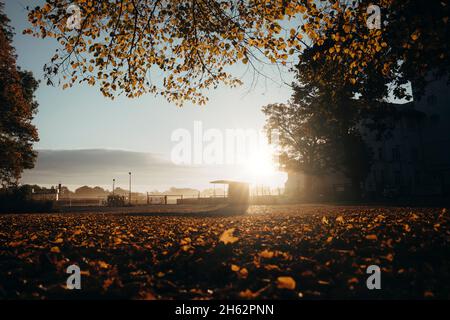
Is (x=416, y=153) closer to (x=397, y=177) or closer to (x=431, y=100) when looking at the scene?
(x=397, y=177)

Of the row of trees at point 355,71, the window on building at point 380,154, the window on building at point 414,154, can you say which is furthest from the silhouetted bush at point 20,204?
the window on building at point 414,154

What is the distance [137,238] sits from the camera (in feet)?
17.5

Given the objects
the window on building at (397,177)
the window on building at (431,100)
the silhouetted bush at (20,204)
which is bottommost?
the silhouetted bush at (20,204)

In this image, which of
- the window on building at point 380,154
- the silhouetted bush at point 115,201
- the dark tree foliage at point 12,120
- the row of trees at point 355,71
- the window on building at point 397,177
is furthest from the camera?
the window on building at point 380,154

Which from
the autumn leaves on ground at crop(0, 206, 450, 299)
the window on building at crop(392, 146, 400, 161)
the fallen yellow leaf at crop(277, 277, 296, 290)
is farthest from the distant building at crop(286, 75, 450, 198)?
the fallen yellow leaf at crop(277, 277, 296, 290)

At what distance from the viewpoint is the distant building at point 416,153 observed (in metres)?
41.4

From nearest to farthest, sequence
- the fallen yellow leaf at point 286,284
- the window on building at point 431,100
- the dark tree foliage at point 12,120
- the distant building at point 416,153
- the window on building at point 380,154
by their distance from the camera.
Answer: the fallen yellow leaf at point 286,284
the dark tree foliage at point 12,120
the distant building at point 416,153
the window on building at point 431,100
the window on building at point 380,154

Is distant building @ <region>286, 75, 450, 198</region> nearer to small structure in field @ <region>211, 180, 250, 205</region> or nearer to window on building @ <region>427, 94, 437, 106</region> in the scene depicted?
window on building @ <region>427, 94, 437, 106</region>

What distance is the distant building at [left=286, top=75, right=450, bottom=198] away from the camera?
4141 centimetres

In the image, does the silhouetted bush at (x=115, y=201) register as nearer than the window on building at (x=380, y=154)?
Yes

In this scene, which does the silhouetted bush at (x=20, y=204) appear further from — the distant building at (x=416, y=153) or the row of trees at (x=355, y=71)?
the distant building at (x=416, y=153)

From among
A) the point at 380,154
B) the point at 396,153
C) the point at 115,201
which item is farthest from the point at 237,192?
the point at 396,153

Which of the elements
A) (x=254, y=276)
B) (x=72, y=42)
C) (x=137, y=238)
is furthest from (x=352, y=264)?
(x=72, y=42)

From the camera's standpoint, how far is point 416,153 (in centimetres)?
4809
